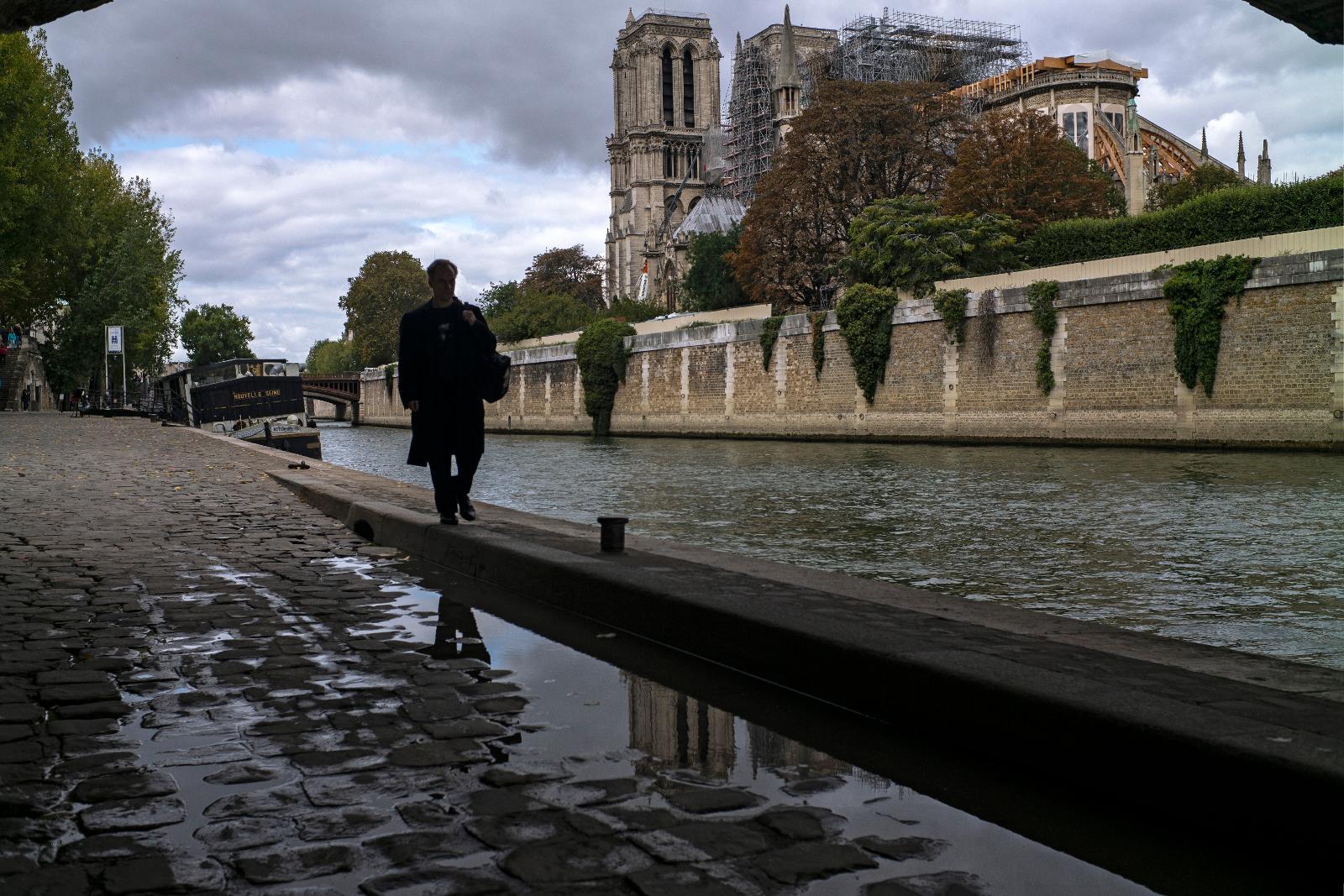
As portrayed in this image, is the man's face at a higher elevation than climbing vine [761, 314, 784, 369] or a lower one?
lower

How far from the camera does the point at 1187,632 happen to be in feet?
18.8

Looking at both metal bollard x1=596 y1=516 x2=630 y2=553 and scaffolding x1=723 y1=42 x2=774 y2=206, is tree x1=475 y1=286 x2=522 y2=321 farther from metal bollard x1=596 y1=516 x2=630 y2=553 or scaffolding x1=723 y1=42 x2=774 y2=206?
metal bollard x1=596 y1=516 x2=630 y2=553

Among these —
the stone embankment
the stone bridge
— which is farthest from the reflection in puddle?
the stone bridge

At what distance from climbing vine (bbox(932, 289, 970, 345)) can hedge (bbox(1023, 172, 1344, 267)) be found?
13.2 feet

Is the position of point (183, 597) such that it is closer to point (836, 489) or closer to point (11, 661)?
point (11, 661)

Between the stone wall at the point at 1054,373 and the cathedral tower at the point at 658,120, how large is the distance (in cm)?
4804

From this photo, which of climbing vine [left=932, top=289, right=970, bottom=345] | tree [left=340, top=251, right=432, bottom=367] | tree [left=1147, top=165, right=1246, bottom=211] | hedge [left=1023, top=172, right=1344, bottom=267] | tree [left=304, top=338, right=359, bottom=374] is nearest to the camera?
hedge [left=1023, top=172, right=1344, bottom=267]

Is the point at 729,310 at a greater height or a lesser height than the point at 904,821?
greater

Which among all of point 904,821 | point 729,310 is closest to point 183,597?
point 904,821

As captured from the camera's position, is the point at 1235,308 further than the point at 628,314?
No

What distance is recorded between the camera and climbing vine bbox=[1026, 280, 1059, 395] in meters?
26.8

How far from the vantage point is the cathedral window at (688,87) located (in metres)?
91.4

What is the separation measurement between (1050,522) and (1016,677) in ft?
27.8

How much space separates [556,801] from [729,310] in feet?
138
